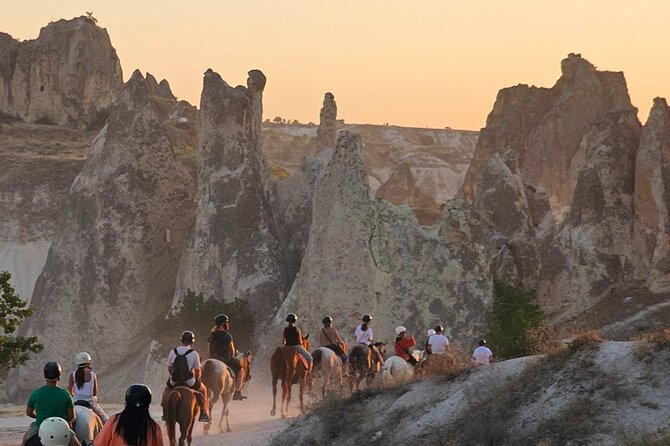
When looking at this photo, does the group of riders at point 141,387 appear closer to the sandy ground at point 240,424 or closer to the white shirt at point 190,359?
the white shirt at point 190,359

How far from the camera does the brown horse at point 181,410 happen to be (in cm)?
2227

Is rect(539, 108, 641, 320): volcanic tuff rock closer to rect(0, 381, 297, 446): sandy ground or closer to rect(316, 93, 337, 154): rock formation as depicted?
rect(316, 93, 337, 154): rock formation

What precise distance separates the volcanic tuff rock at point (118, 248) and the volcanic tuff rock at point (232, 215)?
113 inches

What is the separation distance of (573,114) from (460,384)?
74900 mm

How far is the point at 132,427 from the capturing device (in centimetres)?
1396

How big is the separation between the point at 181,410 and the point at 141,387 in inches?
341

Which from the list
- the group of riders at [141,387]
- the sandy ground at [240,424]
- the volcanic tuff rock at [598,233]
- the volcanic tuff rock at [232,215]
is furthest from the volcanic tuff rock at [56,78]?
the group of riders at [141,387]

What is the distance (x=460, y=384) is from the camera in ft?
70.9

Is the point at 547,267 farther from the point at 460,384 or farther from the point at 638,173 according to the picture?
the point at 460,384

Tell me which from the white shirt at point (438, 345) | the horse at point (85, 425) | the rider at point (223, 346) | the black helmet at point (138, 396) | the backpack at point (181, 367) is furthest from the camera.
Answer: the white shirt at point (438, 345)

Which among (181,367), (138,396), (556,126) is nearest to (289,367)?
(181,367)

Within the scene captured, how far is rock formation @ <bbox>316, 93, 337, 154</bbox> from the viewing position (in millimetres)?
70438

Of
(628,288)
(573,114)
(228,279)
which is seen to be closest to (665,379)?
(228,279)

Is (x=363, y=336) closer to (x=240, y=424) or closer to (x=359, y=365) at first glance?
(x=359, y=365)
